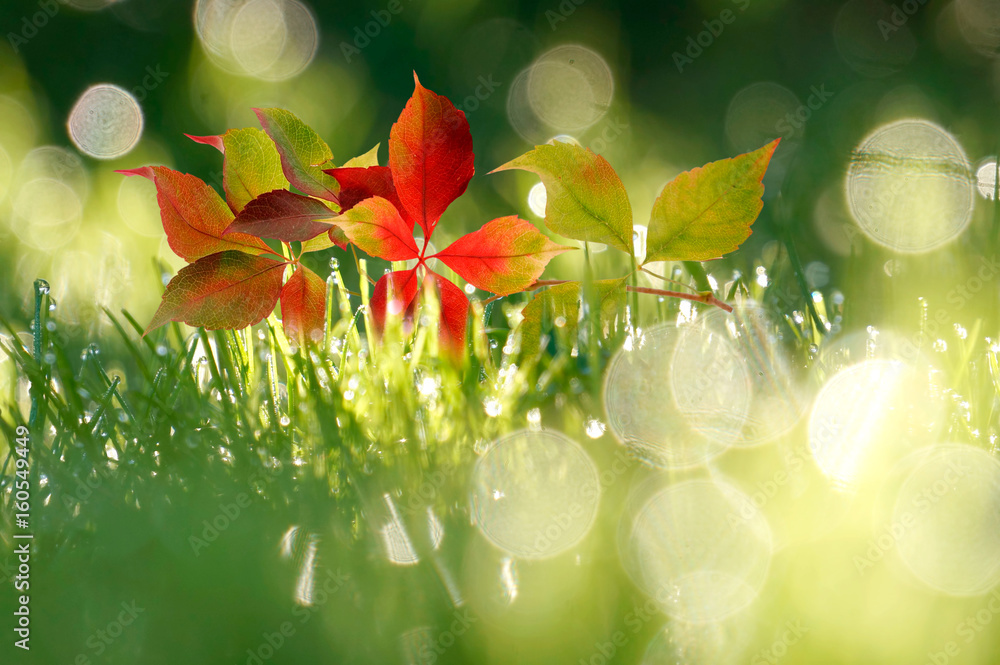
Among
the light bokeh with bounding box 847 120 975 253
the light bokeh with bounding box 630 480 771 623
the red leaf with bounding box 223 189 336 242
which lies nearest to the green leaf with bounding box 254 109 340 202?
the red leaf with bounding box 223 189 336 242

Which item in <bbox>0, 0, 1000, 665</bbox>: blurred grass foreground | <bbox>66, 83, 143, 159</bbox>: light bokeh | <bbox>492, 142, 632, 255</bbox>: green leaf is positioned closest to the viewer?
<bbox>0, 0, 1000, 665</bbox>: blurred grass foreground

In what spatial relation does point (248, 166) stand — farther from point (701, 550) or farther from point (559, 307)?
point (701, 550)

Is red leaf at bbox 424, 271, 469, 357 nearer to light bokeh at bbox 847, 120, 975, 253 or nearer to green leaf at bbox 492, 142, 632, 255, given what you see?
green leaf at bbox 492, 142, 632, 255

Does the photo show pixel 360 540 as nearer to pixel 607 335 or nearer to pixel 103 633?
pixel 103 633

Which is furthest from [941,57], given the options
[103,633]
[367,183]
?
[103,633]

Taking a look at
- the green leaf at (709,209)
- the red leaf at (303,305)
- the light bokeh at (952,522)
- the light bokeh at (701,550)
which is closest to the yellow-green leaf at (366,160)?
the red leaf at (303,305)

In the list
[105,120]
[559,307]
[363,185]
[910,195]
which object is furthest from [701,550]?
[105,120]
